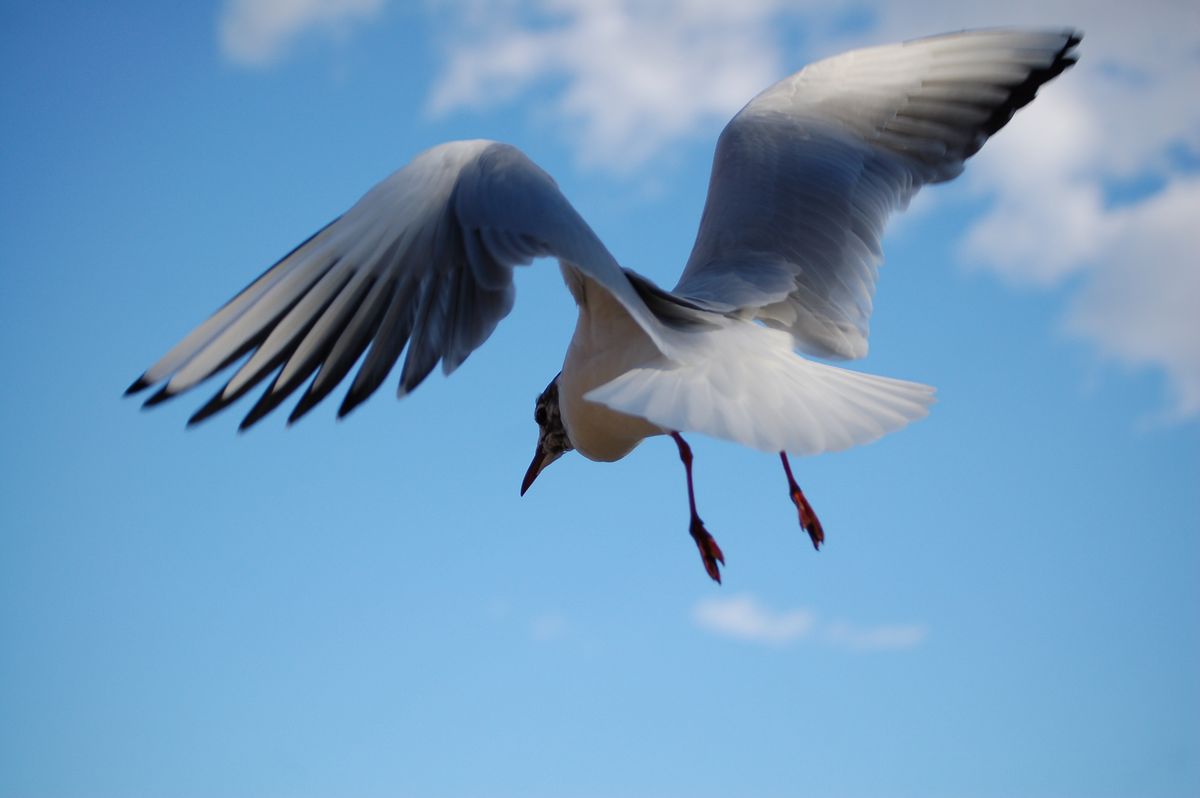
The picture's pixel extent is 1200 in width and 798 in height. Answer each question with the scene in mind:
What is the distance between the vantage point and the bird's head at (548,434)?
13.7ft

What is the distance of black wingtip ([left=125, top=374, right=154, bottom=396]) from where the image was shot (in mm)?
2656

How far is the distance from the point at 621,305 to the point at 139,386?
1334 mm

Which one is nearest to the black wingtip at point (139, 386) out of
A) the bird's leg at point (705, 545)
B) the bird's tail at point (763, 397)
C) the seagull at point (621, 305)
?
the seagull at point (621, 305)

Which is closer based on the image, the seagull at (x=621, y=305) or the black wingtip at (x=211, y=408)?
the black wingtip at (x=211, y=408)

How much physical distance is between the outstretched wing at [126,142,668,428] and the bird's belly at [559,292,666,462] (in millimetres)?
259

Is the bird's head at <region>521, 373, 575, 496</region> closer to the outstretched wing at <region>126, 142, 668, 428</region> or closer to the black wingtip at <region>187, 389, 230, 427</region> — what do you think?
the outstretched wing at <region>126, 142, 668, 428</region>

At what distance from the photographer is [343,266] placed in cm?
306

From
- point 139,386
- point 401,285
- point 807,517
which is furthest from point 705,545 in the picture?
point 139,386

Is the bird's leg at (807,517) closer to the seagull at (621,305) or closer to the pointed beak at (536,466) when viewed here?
the seagull at (621,305)

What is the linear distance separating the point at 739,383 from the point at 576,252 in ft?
1.76

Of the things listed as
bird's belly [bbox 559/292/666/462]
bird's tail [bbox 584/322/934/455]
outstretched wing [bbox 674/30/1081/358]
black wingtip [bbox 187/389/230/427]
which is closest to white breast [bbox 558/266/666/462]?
bird's belly [bbox 559/292/666/462]

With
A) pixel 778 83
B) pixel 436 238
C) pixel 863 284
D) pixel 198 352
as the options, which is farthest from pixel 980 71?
pixel 198 352

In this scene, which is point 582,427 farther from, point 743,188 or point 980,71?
point 980,71

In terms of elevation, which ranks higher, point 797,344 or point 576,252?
point 797,344
